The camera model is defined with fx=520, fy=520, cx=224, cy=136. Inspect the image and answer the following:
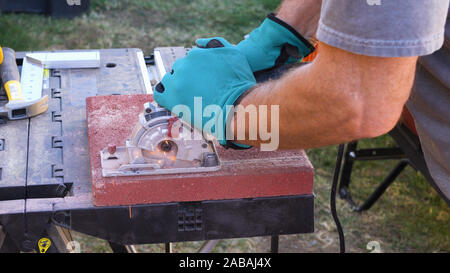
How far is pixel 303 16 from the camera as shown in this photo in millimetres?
1332

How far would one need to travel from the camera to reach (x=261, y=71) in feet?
4.33

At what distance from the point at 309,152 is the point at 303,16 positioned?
195 cm

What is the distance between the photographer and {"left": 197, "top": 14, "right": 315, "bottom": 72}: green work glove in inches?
49.7

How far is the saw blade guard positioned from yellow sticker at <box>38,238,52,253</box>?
207 mm

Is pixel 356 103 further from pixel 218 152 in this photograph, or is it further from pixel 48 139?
pixel 48 139

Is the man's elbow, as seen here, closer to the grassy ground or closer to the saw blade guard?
the saw blade guard

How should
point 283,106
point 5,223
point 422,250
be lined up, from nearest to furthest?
point 283,106, point 5,223, point 422,250

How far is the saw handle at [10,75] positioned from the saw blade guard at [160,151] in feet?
1.46

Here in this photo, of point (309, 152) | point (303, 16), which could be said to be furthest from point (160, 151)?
point (309, 152)

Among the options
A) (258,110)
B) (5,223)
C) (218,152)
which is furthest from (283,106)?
(5,223)

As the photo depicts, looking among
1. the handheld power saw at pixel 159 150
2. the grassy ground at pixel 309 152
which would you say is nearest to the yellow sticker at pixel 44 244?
the handheld power saw at pixel 159 150

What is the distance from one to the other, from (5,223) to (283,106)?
25.6 inches

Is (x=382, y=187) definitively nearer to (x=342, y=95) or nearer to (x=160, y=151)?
(x=160, y=151)

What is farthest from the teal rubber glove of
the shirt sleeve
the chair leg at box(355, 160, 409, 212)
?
the chair leg at box(355, 160, 409, 212)
